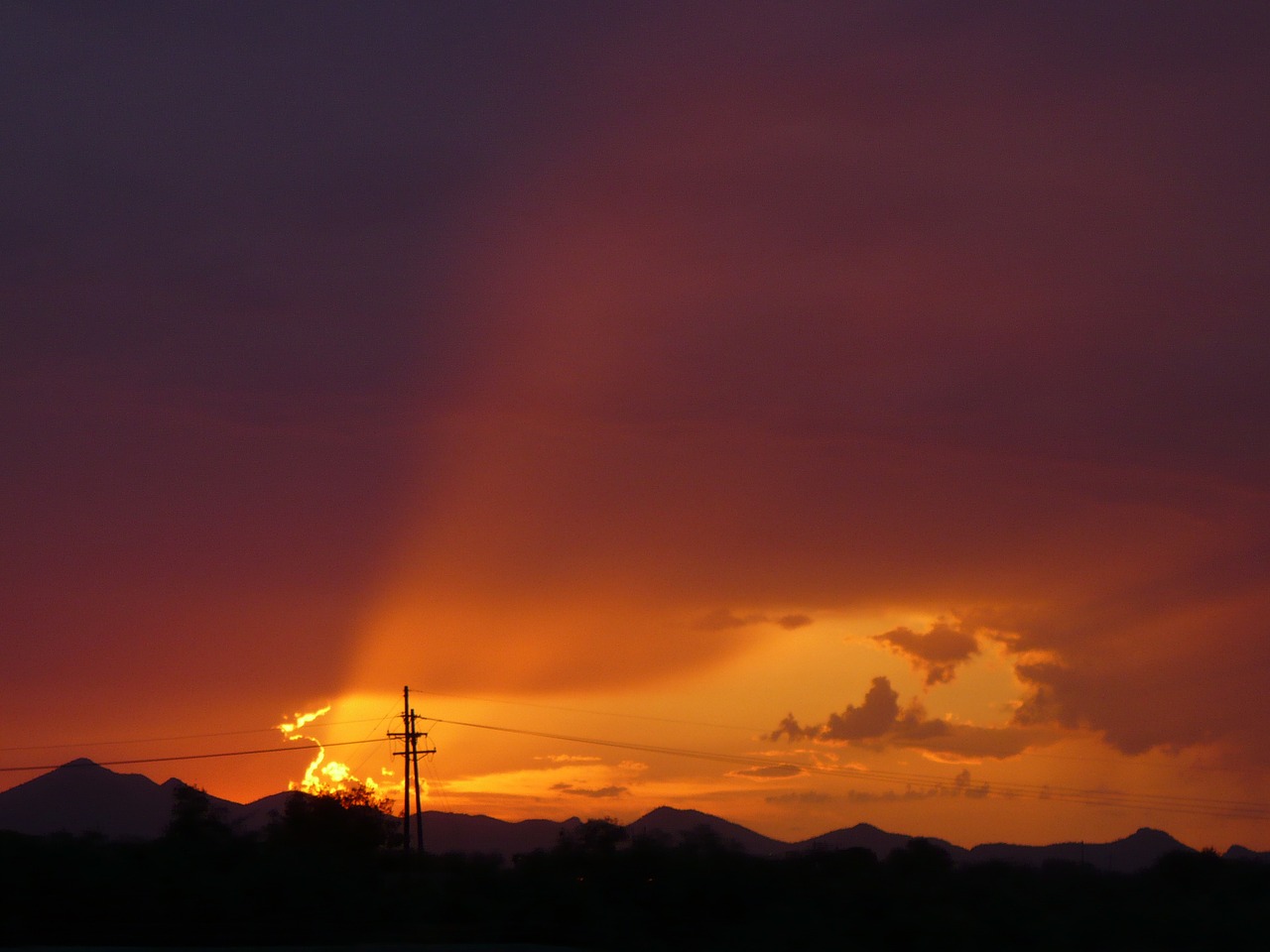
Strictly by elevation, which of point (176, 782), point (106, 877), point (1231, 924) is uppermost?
point (176, 782)

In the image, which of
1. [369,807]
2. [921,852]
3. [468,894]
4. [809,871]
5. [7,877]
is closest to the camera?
[7,877]

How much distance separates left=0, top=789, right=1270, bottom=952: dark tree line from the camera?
35031 mm

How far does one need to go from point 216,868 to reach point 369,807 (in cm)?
3524

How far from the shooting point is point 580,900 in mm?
37969

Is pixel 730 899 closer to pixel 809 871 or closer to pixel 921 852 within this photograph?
pixel 809 871

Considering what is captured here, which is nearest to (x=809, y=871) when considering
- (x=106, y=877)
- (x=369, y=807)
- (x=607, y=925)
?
(x=607, y=925)

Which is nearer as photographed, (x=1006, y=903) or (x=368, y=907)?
(x=368, y=907)

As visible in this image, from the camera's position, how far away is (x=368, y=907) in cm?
3681

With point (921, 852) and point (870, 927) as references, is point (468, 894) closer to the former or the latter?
point (870, 927)

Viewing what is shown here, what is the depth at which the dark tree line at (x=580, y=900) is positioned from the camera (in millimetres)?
35031

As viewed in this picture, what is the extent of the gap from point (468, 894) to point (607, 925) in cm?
428

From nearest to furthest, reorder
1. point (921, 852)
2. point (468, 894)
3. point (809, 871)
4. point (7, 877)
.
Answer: point (7, 877) → point (468, 894) → point (809, 871) → point (921, 852)

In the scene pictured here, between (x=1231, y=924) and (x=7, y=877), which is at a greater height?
(x=7, y=877)

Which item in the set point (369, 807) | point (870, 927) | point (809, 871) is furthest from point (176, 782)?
point (870, 927)
